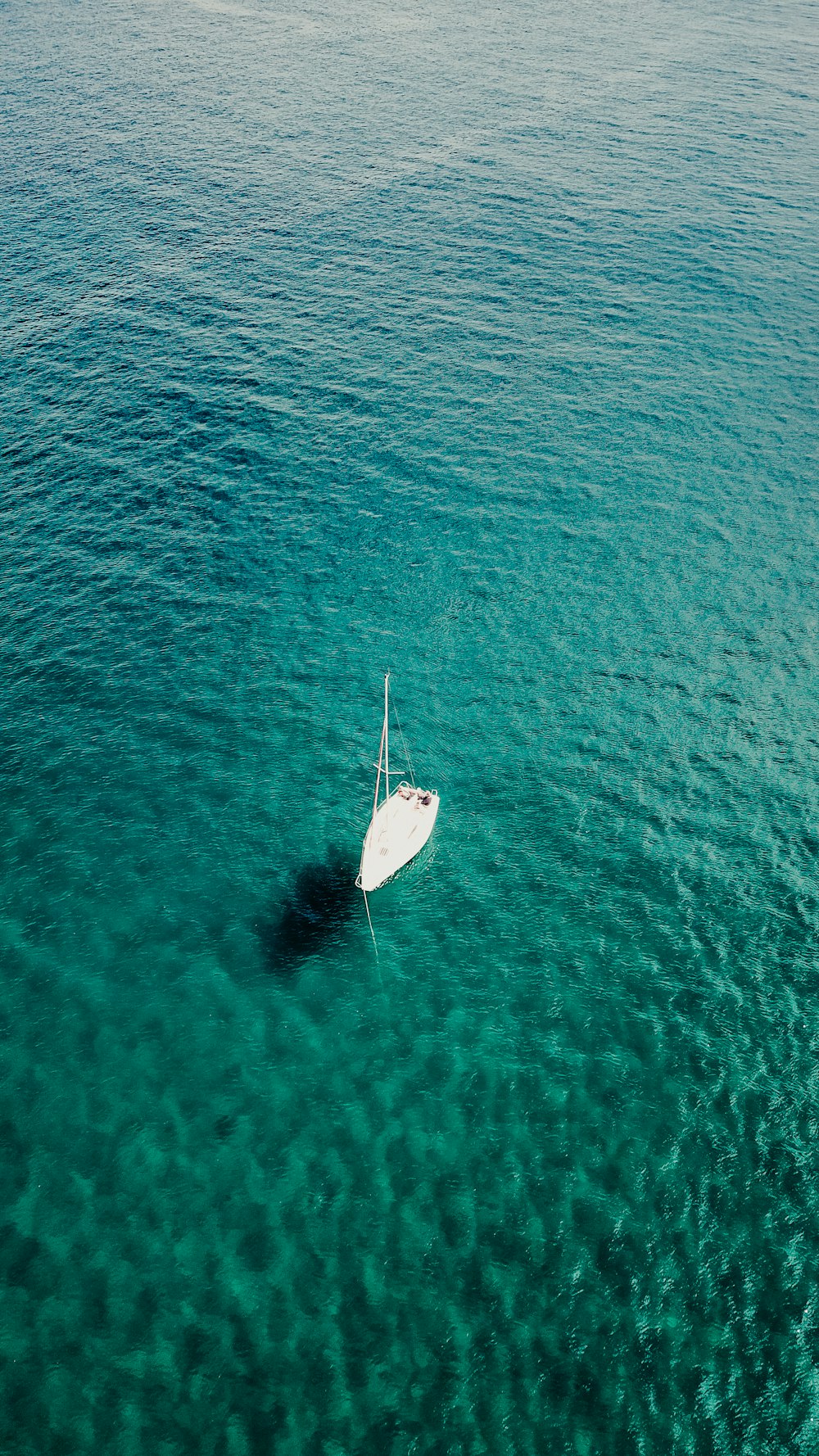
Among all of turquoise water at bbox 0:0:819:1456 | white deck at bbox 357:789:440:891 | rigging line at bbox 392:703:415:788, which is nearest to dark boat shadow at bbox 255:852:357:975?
turquoise water at bbox 0:0:819:1456

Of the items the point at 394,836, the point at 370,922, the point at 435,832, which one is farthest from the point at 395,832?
the point at 370,922

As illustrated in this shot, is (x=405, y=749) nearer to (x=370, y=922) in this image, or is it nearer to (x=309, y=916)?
(x=370, y=922)

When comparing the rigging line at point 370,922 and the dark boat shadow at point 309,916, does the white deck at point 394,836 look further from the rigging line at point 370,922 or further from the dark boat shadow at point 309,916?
the dark boat shadow at point 309,916

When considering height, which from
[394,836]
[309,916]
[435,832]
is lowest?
[309,916]

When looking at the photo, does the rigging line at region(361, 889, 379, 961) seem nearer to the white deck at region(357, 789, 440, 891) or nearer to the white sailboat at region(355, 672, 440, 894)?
the white sailboat at region(355, 672, 440, 894)

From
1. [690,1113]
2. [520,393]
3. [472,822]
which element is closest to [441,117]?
[520,393]

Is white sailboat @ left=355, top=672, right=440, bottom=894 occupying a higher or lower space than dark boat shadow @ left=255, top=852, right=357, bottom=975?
higher

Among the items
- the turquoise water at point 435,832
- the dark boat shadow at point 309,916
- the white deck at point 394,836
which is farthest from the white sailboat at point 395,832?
the turquoise water at point 435,832
